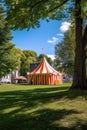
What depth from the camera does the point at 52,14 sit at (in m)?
19.8

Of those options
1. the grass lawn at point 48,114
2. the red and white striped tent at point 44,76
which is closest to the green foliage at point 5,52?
the red and white striped tent at point 44,76

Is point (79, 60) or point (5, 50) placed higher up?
point (5, 50)

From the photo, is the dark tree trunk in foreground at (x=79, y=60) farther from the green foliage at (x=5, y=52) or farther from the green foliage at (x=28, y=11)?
the green foliage at (x=5, y=52)

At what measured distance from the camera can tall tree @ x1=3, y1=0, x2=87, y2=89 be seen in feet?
54.0

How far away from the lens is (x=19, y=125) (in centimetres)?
1027

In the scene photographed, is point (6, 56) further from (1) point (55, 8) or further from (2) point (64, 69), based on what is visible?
(1) point (55, 8)

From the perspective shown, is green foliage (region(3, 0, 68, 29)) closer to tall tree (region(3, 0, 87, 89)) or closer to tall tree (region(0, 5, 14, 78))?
tall tree (region(3, 0, 87, 89))

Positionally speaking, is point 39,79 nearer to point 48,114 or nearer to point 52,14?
point 52,14

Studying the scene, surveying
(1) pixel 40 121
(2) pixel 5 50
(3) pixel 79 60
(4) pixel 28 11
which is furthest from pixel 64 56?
(1) pixel 40 121

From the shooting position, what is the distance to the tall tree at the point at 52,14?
54.0 feet

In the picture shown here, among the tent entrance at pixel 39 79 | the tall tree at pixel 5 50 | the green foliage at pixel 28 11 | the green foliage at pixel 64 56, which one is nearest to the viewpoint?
the green foliage at pixel 28 11

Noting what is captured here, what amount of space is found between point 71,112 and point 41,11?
7.65 metres

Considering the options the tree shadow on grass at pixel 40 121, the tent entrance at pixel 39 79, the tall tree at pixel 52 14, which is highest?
the tall tree at pixel 52 14

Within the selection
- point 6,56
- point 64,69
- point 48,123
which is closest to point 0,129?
point 48,123
